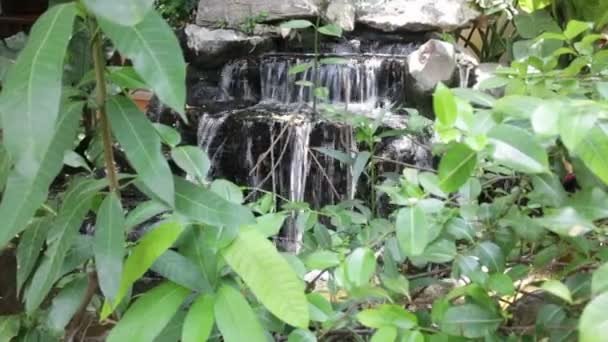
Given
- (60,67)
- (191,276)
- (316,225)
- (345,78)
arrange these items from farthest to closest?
(345,78)
(316,225)
(191,276)
(60,67)

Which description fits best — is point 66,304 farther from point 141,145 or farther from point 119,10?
point 119,10

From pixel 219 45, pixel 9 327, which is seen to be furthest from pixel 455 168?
pixel 219 45

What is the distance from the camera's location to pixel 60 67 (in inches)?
18.0

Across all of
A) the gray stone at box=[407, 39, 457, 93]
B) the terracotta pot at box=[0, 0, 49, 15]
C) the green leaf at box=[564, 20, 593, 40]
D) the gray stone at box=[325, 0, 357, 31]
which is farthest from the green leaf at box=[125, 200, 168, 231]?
the terracotta pot at box=[0, 0, 49, 15]

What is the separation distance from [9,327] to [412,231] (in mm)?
558

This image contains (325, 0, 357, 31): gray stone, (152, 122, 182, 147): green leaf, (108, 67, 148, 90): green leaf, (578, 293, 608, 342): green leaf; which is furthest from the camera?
(325, 0, 357, 31): gray stone

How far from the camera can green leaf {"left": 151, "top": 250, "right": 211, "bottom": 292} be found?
22.9 inches

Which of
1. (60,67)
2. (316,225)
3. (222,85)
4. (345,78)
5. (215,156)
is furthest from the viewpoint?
(222,85)

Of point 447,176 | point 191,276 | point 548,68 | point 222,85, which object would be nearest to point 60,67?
point 191,276

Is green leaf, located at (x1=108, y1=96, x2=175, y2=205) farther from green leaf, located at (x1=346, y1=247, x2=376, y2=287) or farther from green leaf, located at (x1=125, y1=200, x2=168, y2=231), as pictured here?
green leaf, located at (x1=346, y1=247, x2=376, y2=287)

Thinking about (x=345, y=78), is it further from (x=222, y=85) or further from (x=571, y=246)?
(x=571, y=246)

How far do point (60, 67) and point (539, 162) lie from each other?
42cm

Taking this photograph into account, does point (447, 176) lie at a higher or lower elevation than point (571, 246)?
higher

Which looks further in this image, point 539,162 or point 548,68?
point 548,68
